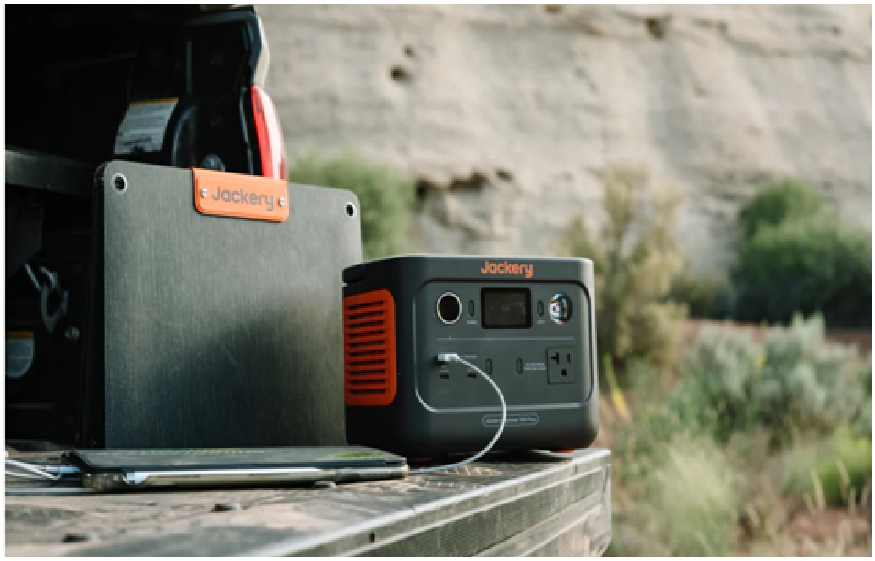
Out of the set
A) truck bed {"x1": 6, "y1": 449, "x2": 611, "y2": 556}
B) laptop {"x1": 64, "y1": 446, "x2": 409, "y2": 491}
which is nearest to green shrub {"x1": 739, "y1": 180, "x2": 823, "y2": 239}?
truck bed {"x1": 6, "y1": 449, "x2": 611, "y2": 556}

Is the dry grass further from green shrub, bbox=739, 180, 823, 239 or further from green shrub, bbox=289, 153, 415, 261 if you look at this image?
green shrub, bbox=739, 180, 823, 239

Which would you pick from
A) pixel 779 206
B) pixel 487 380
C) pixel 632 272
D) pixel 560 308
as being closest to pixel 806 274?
pixel 779 206

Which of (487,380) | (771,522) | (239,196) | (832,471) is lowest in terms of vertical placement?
(771,522)

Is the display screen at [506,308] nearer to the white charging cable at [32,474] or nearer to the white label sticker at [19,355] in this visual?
the white charging cable at [32,474]

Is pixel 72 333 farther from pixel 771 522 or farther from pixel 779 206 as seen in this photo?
pixel 779 206

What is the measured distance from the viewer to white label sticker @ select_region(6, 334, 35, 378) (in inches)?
81.4

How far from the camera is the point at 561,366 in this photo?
5.18ft

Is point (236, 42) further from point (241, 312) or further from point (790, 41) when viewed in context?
point (790, 41)

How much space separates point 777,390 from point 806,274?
32.3 feet

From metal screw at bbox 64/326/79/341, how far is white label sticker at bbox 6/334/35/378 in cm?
11

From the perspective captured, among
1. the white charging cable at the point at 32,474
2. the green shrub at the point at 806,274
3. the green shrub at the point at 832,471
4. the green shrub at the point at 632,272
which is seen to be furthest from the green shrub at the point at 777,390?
the green shrub at the point at 806,274

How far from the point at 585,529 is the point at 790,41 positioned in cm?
1832

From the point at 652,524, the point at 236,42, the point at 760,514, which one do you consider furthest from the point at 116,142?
the point at 760,514

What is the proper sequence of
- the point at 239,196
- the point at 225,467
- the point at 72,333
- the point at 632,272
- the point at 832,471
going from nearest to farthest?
the point at 225,467 → the point at 239,196 → the point at 72,333 → the point at 832,471 → the point at 632,272
